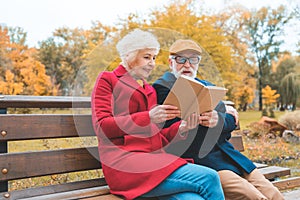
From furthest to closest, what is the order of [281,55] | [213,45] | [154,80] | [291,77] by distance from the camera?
[281,55] → [291,77] → [213,45] → [154,80]

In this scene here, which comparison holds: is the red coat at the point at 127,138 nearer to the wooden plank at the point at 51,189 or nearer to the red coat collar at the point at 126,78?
the red coat collar at the point at 126,78

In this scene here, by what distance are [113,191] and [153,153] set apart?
0.25m

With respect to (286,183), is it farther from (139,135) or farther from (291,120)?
(291,120)

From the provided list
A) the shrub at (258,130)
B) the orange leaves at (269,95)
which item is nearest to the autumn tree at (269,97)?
the orange leaves at (269,95)

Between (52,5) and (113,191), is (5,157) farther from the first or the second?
(52,5)

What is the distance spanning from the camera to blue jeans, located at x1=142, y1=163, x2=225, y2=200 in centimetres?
156

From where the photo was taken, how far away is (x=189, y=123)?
5.97 ft

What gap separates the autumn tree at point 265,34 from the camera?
14.8 meters

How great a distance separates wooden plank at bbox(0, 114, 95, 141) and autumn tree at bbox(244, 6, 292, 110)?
528 inches

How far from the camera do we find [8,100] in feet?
5.97

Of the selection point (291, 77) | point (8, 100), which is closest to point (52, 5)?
point (291, 77)

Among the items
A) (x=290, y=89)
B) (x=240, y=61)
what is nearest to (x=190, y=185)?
(x=290, y=89)

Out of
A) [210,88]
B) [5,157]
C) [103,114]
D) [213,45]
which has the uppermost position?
[213,45]

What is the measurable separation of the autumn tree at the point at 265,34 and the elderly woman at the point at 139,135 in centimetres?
1351
